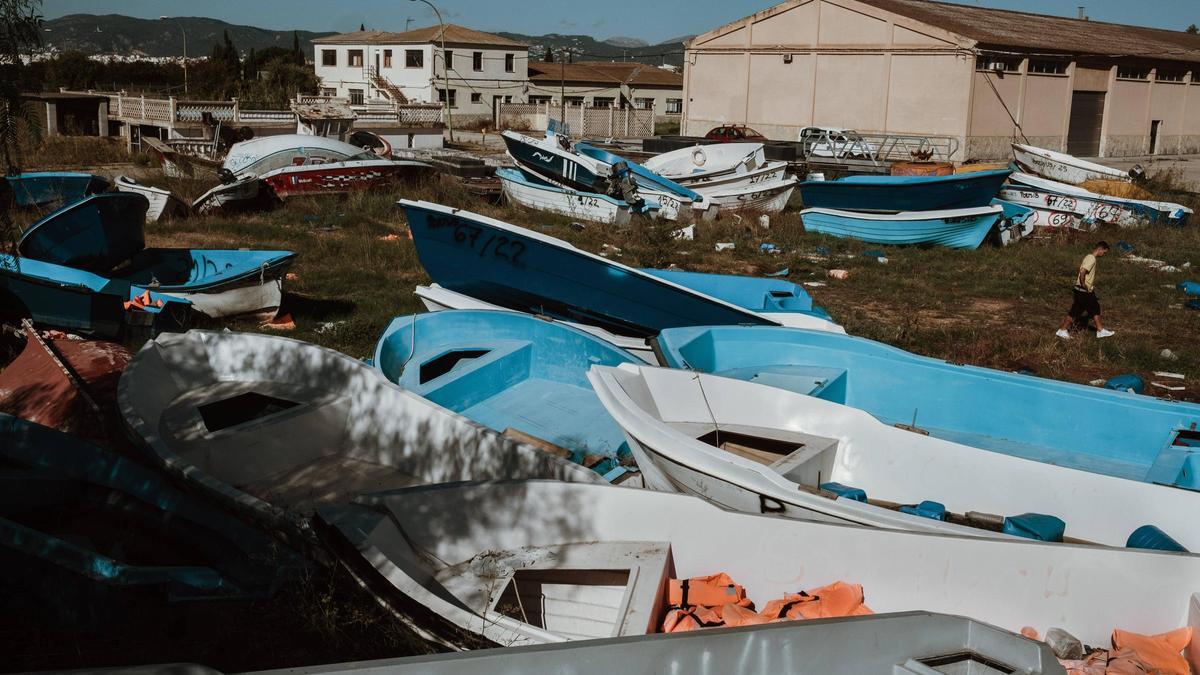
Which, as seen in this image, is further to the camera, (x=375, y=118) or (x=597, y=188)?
(x=375, y=118)

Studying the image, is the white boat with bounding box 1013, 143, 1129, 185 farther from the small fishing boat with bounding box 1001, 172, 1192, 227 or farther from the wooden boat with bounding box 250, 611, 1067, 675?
the wooden boat with bounding box 250, 611, 1067, 675

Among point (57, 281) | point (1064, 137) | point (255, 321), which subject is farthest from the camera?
point (1064, 137)

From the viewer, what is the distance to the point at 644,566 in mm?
4621

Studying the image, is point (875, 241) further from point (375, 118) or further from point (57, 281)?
point (375, 118)

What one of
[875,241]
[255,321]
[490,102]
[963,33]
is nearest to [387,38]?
[490,102]

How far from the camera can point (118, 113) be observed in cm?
3756

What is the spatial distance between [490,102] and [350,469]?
2212 inches

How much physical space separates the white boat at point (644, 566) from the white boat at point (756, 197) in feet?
48.0

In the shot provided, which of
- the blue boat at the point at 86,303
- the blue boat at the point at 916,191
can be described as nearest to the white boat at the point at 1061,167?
the blue boat at the point at 916,191

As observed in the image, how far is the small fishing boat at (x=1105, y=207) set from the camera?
1803 cm

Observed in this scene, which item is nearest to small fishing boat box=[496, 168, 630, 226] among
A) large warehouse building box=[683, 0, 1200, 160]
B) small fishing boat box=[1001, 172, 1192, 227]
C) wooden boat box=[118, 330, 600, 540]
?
small fishing boat box=[1001, 172, 1192, 227]

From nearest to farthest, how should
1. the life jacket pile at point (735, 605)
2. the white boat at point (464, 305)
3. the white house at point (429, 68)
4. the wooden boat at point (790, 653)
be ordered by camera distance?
the wooden boat at point (790, 653) → the life jacket pile at point (735, 605) → the white boat at point (464, 305) → the white house at point (429, 68)

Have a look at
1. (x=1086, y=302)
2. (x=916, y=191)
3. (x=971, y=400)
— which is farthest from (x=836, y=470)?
(x=916, y=191)

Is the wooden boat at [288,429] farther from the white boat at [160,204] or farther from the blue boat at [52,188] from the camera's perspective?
the white boat at [160,204]
